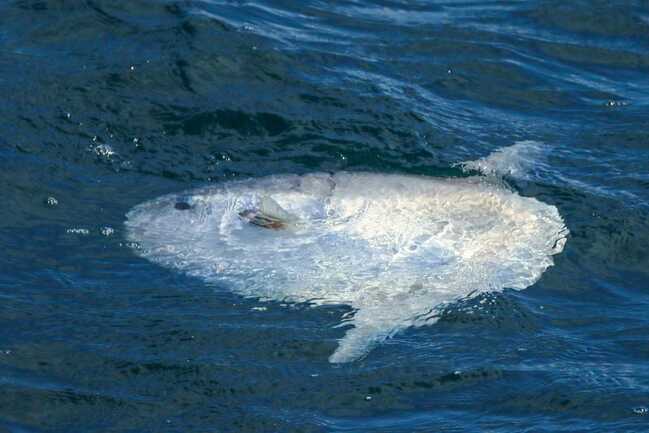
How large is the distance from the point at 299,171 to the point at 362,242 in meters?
1.71

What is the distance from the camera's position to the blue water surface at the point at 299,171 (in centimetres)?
704

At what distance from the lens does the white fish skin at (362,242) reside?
8.05 meters

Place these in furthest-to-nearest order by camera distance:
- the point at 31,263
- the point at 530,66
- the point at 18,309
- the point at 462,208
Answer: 1. the point at 530,66
2. the point at 462,208
3. the point at 31,263
4. the point at 18,309

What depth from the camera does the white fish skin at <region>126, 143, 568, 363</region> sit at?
8.05 metres

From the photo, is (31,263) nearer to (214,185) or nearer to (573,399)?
(214,185)

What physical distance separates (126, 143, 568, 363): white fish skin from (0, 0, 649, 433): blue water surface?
0.17m

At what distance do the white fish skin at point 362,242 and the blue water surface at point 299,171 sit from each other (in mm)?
173

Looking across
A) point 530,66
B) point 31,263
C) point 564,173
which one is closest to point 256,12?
point 530,66

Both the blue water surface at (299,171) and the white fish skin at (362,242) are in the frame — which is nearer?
the blue water surface at (299,171)

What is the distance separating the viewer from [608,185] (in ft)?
33.4

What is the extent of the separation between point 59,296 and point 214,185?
184 centimetres

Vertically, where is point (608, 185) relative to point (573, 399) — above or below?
above

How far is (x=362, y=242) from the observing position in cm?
849

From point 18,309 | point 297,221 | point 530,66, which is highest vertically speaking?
point 530,66
